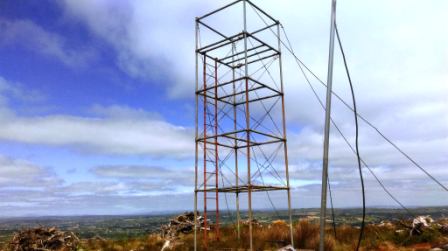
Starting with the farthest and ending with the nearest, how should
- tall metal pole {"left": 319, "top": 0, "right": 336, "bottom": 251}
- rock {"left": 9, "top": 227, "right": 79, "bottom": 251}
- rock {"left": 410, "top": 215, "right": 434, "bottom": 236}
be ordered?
rock {"left": 9, "top": 227, "right": 79, "bottom": 251}, rock {"left": 410, "top": 215, "right": 434, "bottom": 236}, tall metal pole {"left": 319, "top": 0, "right": 336, "bottom": 251}

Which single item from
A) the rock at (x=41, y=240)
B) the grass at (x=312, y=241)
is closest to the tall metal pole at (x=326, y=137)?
the grass at (x=312, y=241)

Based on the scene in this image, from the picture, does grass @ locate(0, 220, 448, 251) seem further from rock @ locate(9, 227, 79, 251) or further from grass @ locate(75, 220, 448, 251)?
rock @ locate(9, 227, 79, 251)

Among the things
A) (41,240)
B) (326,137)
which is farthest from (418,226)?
(41,240)

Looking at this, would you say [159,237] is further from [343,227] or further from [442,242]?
[442,242]

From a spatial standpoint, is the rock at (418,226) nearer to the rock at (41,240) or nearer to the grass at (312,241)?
the grass at (312,241)

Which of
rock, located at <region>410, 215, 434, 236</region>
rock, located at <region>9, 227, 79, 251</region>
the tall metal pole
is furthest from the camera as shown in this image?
rock, located at <region>9, 227, 79, 251</region>

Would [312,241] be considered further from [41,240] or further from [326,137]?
[41,240]

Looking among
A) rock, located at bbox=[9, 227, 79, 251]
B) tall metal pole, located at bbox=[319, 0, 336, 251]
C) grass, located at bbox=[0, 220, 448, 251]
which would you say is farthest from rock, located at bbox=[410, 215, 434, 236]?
rock, located at bbox=[9, 227, 79, 251]

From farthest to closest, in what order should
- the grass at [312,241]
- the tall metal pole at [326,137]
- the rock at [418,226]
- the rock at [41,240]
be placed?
the rock at [41,240]
the rock at [418,226]
the grass at [312,241]
the tall metal pole at [326,137]

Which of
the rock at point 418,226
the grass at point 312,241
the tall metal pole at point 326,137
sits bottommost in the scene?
the grass at point 312,241

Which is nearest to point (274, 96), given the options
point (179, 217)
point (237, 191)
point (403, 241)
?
point (237, 191)

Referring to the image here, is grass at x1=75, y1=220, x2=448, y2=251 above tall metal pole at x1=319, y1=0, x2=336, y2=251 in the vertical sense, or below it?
below

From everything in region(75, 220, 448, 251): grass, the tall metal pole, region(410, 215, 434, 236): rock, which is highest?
the tall metal pole

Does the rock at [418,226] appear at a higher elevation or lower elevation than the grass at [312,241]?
higher
